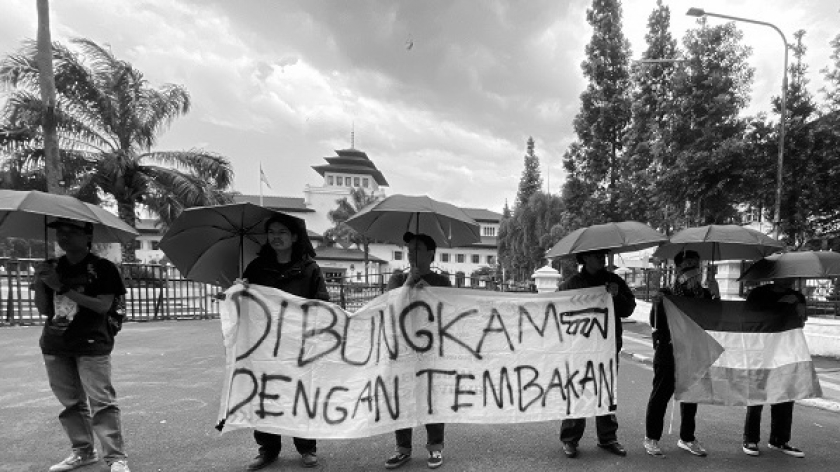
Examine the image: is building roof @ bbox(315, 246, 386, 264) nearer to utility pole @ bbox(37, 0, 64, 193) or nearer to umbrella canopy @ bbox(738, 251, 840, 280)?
utility pole @ bbox(37, 0, 64, 193)

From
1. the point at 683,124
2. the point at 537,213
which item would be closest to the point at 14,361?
the point at 683,124

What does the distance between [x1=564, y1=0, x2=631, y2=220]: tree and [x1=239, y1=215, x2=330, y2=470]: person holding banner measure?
19.0 m

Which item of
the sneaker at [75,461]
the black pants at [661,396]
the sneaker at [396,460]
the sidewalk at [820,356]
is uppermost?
the black pants at [661,396]

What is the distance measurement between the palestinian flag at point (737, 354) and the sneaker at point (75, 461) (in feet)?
15.5

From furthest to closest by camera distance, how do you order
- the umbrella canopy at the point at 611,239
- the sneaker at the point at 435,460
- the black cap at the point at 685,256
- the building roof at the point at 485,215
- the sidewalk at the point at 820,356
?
1. the building roof at the point at 485,215
2. the sidewalk at the point at 820,356
3. the black cap at the point at 685,256
4. the sneaker at the point at 435,460
5. the umbrella canopy at the point at 611,239

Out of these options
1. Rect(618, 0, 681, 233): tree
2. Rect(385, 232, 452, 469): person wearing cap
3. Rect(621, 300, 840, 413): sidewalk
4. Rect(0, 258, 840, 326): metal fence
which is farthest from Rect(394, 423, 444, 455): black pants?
Rect(618, 0, 681, 233): tree

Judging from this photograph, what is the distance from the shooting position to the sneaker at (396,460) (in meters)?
3.48

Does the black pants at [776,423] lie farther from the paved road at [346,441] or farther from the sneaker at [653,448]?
the sneaker at [653,448]

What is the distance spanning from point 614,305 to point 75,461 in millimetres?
4490

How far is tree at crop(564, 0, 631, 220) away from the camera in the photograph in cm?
2028

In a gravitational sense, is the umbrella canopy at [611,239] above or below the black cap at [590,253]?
above

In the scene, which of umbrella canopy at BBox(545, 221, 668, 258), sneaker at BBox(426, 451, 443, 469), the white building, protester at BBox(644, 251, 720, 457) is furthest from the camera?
the white building

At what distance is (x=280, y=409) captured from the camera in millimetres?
3393

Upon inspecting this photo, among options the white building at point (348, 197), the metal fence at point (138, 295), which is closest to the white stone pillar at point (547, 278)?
the metal fence at point (138, 295)
